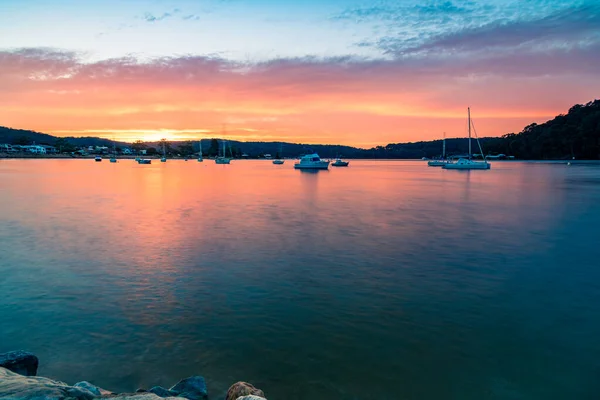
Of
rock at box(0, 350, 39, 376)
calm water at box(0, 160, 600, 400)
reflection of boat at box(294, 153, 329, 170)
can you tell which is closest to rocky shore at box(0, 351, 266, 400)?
rock at box(0, 350, 39, 376)

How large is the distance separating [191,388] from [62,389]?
1.95 m

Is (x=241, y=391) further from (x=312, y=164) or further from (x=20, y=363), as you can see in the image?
(x=312, y=164)

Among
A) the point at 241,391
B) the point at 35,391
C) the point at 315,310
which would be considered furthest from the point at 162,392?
the point at 315,310

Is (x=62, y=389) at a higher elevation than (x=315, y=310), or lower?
higher

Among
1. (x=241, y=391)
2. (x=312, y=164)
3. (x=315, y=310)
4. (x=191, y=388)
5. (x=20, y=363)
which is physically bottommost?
(x=315, y=310)

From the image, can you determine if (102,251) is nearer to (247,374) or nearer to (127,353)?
(127,353)

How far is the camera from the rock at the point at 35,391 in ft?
15.0

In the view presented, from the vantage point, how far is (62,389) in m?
4.79

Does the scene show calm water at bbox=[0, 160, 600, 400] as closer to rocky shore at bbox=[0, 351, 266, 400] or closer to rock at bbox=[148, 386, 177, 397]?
rocky shore at bbox=[0, 351, 266, 400]

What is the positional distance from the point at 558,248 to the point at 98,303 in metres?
17.7

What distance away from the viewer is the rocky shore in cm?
465

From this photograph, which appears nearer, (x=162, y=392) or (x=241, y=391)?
(x=241, y=391)

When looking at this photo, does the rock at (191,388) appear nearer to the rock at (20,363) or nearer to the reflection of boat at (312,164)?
the rock at (20,363)

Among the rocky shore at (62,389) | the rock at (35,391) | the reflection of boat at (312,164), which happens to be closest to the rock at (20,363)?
the rocky shore at (62,389)
